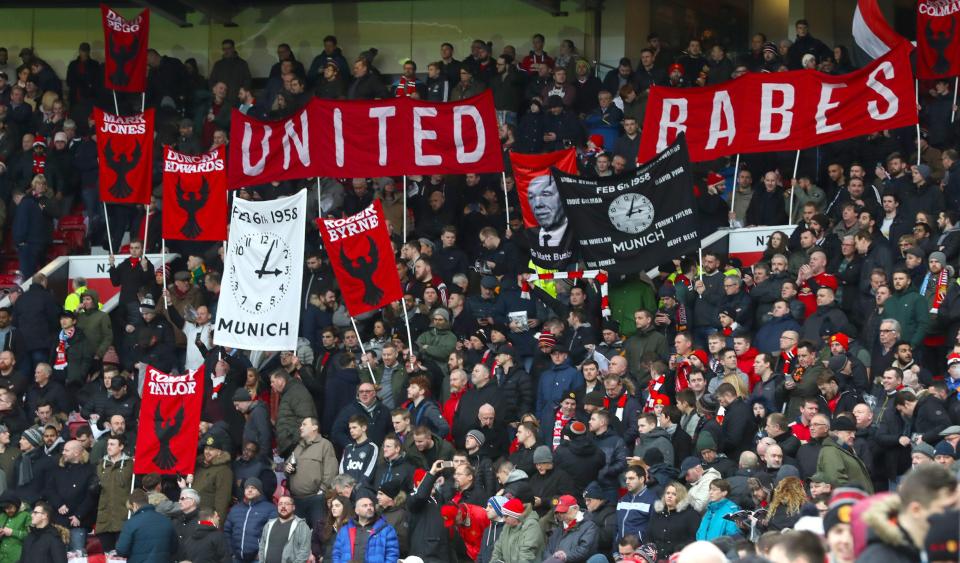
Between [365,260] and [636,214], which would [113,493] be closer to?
[365,260]

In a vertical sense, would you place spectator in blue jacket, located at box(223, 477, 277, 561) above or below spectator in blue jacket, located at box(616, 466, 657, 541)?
below

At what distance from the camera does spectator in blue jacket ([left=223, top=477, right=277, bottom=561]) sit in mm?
16141

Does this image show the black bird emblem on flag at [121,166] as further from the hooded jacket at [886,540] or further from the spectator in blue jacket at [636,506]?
the hooded jacket at [886,540]

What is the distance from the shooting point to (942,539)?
6746 millimetres

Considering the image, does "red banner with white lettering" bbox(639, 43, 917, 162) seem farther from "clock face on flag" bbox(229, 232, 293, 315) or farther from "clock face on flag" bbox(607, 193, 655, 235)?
"clock face on flag" bbox(229, 232, 293, 315)

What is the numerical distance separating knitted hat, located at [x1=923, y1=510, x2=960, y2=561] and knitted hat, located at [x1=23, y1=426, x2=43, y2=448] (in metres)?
13.0

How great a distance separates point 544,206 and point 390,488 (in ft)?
16.9

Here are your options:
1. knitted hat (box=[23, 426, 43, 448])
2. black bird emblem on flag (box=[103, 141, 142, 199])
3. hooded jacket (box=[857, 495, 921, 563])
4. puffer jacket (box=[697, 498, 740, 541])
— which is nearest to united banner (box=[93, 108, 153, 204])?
black bird emblem on flag (box=[103, 141, 142, 199])

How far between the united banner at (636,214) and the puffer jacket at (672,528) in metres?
4.86

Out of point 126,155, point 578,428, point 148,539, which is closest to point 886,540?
point 578,428

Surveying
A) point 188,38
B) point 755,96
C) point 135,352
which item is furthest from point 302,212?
point 188,38

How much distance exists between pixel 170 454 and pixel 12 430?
2.68 metres

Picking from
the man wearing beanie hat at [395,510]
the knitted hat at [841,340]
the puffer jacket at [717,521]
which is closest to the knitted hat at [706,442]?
the puffer jacket at [717,521]

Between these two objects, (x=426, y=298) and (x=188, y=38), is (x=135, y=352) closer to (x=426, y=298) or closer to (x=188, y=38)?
(x=426, y=298)
